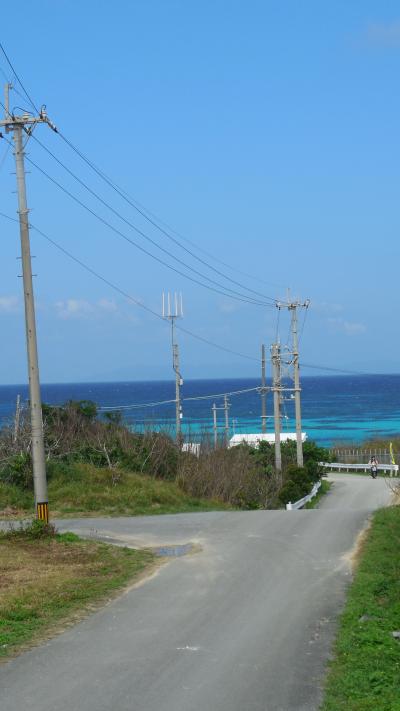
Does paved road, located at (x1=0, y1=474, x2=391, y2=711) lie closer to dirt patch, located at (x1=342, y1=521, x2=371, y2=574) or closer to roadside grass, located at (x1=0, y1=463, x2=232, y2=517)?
dirt patch, located at (x1=342, y1=521, x2=371, y2=574)

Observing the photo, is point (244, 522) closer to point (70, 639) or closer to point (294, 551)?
point (294, 551)

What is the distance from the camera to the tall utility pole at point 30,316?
1548 cm

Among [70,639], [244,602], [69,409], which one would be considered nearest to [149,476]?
[69,409]

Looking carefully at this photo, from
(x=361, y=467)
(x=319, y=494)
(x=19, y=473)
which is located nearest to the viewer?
(x=19, y=473)

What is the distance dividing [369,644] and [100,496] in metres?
13.6

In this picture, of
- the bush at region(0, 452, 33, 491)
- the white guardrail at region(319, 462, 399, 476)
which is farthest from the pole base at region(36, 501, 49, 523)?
the white guardrail at region(319, 462, 399, 476)

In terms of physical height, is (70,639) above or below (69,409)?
below

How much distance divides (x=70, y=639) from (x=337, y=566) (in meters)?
5.57

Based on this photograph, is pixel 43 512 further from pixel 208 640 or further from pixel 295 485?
pixel 295 485

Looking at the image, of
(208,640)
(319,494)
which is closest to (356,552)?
(208,640)

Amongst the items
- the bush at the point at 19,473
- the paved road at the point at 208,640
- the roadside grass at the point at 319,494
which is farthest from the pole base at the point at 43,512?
the roadside grass at the point at 319,494

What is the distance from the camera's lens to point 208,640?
900 centimetres

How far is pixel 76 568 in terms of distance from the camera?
506 inches

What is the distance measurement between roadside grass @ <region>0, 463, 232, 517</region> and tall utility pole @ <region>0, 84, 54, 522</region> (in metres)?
4.77
